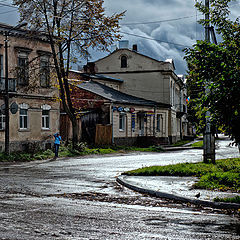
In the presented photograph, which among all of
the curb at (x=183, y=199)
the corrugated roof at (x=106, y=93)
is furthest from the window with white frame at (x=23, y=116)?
the curb at (x=183, y=199)

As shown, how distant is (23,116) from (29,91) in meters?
1.80

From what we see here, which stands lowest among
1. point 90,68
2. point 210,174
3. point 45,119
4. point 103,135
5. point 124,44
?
point 210,174

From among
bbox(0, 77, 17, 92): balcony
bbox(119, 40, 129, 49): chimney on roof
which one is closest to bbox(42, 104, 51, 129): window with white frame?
bbox(0, 77, 17, 92): balcony

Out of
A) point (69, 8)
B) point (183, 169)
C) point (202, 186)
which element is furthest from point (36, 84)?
point (202, 186)

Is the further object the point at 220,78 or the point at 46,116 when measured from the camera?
the point at 46,116

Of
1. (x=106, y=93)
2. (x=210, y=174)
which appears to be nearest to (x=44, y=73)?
(x=106, y=93)

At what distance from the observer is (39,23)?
2770 centimetres

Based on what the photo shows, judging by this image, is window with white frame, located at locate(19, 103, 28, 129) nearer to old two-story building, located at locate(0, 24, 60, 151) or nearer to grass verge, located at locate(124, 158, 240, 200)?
old two-story building, located at locate(0, 24, 60, 151)

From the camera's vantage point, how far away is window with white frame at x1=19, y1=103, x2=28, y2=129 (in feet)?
96.1

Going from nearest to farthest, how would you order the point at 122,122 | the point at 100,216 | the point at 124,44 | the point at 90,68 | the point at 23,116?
the point at 100,216 → the point at 23,116 → the point at 122,122 → the point at 90,68 → the point at 124,44

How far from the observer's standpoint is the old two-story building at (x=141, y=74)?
48.8m

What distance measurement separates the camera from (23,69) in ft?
90.7

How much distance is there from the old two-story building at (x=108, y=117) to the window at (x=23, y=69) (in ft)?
15.0

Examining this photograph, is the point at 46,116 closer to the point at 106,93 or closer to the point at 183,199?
the point at 106,93
